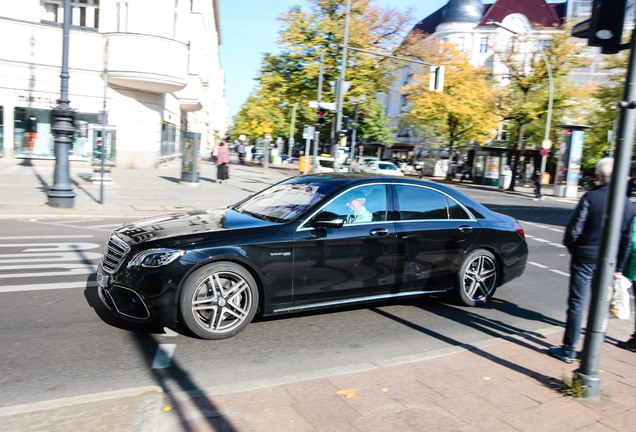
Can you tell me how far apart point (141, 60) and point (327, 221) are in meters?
21.8

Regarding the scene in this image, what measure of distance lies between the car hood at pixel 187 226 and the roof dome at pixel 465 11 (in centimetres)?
6439

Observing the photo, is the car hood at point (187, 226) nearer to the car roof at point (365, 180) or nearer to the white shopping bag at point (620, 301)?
the car roof at point (365, 180)

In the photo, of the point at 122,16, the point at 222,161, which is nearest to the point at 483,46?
the point at 122,16

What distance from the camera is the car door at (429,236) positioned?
5.51m

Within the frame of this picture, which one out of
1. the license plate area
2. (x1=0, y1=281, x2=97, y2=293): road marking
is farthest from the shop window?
the license plate area

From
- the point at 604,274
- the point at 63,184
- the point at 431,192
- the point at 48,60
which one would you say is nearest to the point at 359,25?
the point at 48,60

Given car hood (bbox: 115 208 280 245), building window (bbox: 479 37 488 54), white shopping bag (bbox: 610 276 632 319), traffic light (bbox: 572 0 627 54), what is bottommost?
white shopping bag (bbox: 610 276 632 319)

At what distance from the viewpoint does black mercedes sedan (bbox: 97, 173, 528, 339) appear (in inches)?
173

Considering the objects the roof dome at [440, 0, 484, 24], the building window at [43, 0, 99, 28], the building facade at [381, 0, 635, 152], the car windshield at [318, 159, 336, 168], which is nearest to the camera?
the building window at [43, 0, 99, 28]

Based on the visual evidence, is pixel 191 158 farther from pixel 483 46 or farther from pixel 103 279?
pixel 483 46

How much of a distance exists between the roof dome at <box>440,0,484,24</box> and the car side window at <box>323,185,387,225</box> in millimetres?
63575

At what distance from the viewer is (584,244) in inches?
175

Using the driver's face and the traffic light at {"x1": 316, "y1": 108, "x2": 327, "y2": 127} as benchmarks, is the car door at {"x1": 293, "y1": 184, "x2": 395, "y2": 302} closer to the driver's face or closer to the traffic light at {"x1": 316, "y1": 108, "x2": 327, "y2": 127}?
the driver's face

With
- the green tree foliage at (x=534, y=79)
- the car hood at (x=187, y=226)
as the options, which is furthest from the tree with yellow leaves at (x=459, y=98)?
the car hood at (x=187, y=226)
